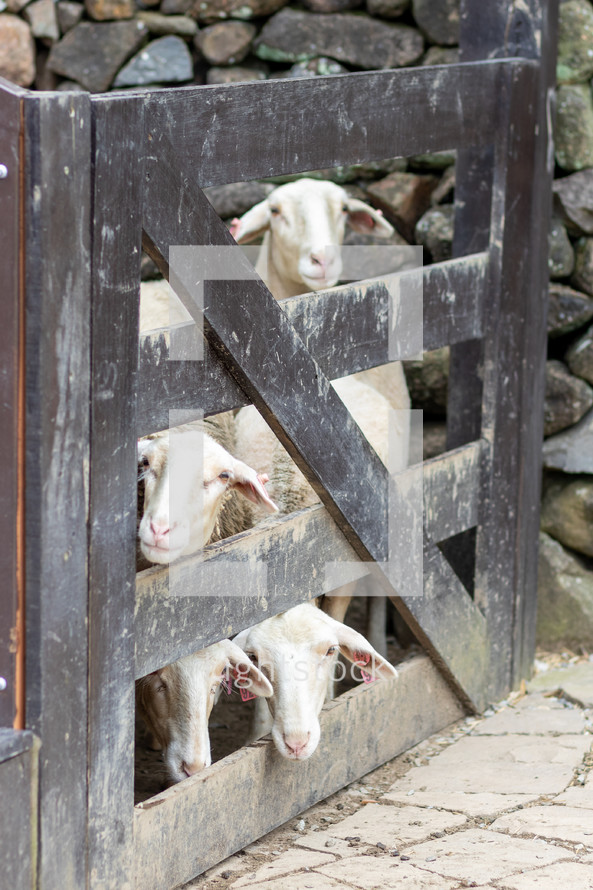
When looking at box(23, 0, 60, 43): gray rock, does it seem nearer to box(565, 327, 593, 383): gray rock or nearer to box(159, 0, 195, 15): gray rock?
box(159, 0, 195, 15): gray rock

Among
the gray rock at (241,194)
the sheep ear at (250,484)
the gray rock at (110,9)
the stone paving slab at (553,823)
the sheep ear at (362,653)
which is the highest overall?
the gray rock at (110,9)

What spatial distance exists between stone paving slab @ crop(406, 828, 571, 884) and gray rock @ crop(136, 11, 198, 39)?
3.34 meters

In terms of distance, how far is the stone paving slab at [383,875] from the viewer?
108 inches

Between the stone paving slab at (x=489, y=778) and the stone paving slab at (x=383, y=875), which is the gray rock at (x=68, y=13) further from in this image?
the stone paving slab at (x=383, y=875)

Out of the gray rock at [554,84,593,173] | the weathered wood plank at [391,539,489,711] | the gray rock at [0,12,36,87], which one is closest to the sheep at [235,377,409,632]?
the weathered wood plank at [391,539,489,711]

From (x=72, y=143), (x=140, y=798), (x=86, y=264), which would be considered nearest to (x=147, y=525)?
(x=86, y=264)

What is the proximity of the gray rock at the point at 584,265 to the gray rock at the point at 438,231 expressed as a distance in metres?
0.50

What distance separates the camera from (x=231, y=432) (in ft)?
13.0

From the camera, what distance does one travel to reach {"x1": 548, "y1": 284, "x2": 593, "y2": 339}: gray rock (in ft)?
14.8

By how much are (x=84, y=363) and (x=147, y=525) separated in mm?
518

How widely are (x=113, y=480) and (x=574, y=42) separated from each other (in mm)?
2942

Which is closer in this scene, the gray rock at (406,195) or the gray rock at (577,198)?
the gray rock at (577,198)

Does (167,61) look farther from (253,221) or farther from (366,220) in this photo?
(366,220)

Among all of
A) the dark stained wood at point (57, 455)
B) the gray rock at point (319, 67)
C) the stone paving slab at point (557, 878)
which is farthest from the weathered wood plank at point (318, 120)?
the stone paving slab at point (557, 878)
